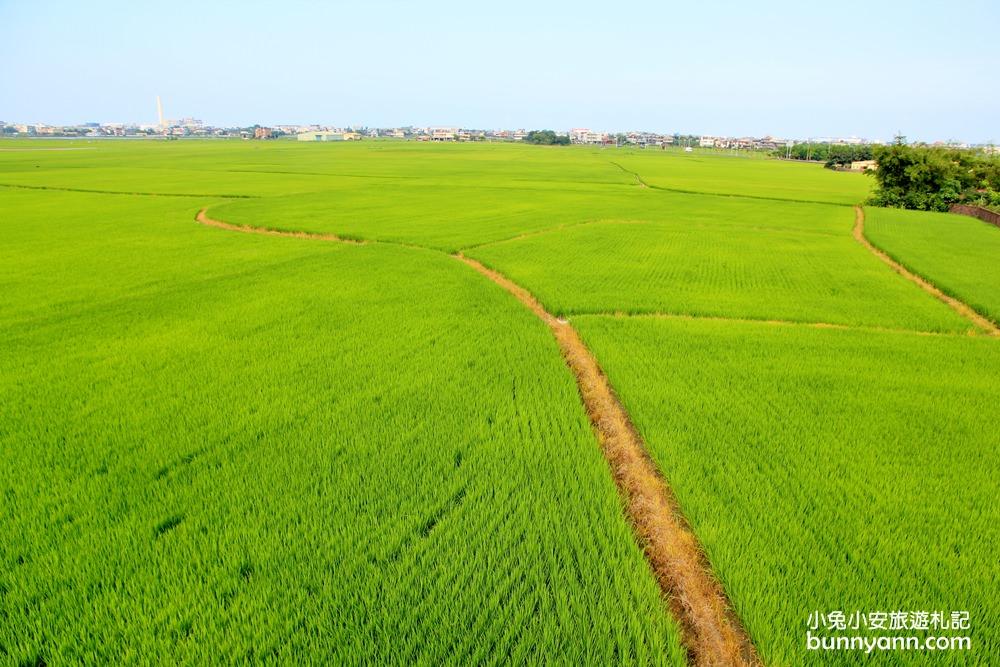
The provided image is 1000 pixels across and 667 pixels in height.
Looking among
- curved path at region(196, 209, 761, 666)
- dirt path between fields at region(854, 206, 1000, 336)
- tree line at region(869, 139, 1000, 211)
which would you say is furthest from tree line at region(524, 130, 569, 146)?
curved path at region(196, 209, 761, 666)

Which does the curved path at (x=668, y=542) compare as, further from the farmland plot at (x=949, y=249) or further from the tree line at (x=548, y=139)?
the tree line at (x=548, y=139)

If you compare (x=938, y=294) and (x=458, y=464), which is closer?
(x=458, y=464)

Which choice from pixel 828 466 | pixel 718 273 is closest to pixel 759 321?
pixel 718 273

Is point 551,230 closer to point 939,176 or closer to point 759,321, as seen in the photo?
point 759,321

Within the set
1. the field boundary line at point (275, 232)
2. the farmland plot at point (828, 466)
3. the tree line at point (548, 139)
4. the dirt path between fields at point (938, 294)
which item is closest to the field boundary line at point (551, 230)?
the field boundary line at point (275, 232)

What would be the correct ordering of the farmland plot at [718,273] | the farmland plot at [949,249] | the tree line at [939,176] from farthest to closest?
the tree line at [939,176], the farmland plot at [949,249], the farmland plot at [718,273]

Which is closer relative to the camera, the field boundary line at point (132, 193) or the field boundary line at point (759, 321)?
the field boundary line at point (759, 321)

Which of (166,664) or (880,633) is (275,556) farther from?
Result: (880,633)
